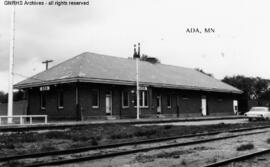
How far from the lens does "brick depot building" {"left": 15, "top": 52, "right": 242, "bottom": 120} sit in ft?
94.2

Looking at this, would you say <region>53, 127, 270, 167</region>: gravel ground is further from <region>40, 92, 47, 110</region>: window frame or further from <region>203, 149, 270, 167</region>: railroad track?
<region>40, 92, 47, 110</region>: window frame

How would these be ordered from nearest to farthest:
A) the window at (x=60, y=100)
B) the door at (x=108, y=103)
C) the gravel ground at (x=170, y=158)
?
the gravel ground at (x=170, y=158)
the window at (x=60, y=100)
the door at (x=108, y=103)

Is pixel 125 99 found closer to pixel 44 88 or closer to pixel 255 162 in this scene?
pixel 44 88

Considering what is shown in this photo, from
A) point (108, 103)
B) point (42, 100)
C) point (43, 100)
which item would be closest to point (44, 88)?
point (43, 100)

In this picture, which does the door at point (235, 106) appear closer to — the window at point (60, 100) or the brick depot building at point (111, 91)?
the brick depot building at point (111, 91)

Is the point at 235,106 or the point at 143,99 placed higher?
the point at 143,99

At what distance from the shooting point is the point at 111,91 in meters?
30.9

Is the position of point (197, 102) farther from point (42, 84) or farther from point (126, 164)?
point (126, 164)

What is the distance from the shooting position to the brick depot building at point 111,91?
94.2ft

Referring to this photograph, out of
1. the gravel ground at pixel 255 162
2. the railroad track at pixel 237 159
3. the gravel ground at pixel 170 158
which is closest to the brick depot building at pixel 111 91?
the gravel ground at pixel 170 158

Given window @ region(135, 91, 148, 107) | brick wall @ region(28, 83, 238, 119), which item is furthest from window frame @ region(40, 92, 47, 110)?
window @ region(135, 91, 148, 107)

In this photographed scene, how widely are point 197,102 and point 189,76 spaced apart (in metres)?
4.79

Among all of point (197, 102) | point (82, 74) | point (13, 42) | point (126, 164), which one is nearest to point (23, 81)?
point (82, 74)

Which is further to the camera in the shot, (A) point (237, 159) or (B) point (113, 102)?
(B) point (113, 102)
